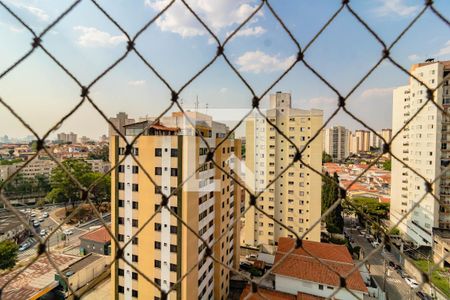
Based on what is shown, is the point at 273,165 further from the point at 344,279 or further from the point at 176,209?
the point at 344,279

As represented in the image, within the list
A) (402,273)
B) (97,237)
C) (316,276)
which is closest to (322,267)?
(316,276)

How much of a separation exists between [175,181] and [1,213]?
11.6 meters

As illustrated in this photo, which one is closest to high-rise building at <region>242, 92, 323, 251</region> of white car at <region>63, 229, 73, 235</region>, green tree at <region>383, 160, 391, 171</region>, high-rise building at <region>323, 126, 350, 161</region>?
white car at <region>63, 229, 73, 235</region>

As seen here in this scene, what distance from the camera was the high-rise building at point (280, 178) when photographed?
30.0ft

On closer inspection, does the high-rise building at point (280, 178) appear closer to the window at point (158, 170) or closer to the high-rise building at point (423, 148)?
the high-rise building at point (423, 148)

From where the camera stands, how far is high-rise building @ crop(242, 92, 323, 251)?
30.0 ft

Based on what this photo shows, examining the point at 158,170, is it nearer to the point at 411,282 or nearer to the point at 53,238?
the point at 411,282

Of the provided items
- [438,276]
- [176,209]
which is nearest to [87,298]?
Answer: [176,209]

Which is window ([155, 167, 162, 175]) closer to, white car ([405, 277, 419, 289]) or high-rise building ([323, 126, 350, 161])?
white car ([405, 277, 419, 289])

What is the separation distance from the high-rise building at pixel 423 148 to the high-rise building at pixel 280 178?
296cm

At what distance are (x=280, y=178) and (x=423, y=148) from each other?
5.38m

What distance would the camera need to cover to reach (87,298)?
6.30 m

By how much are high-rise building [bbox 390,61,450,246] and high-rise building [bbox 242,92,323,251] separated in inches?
117

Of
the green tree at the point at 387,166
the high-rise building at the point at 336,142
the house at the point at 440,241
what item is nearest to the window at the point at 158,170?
the house at the point at 440,241
